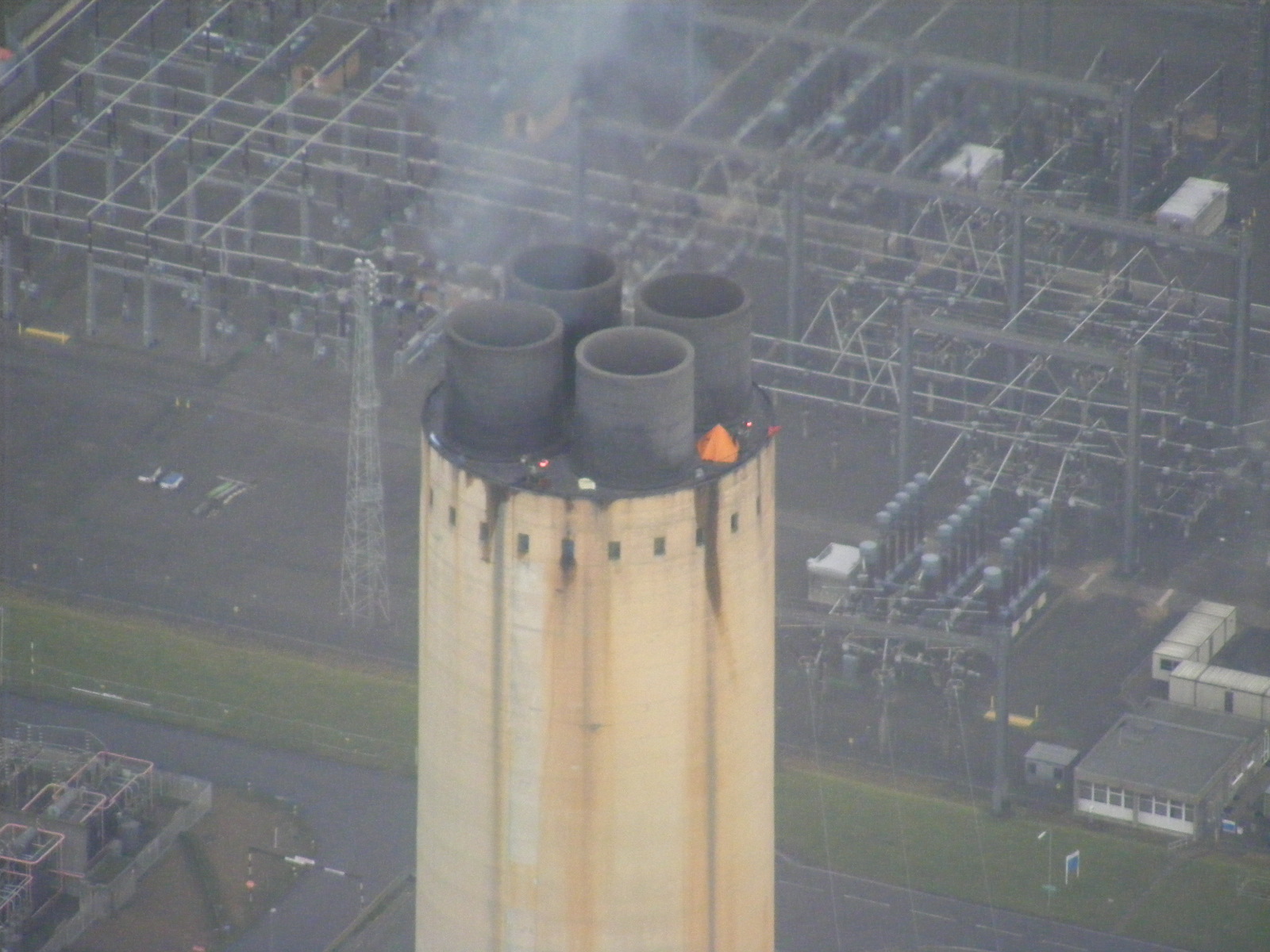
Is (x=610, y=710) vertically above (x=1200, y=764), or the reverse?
(x=610, y=710)

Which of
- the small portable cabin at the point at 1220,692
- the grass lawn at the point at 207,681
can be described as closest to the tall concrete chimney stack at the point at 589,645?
the grass lawn at the point at 207,681

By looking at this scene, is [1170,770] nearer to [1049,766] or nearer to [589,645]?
[1049,766]

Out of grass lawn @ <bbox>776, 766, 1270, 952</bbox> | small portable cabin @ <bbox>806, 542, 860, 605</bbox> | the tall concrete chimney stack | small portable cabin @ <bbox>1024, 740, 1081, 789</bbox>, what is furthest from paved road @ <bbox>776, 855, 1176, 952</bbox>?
the tall concrete chimney stack

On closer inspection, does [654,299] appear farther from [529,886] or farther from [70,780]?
[70,780]

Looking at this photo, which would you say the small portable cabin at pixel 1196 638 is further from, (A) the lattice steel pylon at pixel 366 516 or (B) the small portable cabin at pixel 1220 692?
(A) the lattice steel pylon at pixel 366 516

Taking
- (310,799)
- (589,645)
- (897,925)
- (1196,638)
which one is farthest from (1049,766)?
(589,645)

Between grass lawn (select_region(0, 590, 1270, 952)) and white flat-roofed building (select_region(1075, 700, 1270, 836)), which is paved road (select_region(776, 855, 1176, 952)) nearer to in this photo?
grass lawn (select_region(0, 590, 1270, 952))

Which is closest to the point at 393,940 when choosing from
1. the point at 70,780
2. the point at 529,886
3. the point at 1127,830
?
the point at 70,780
